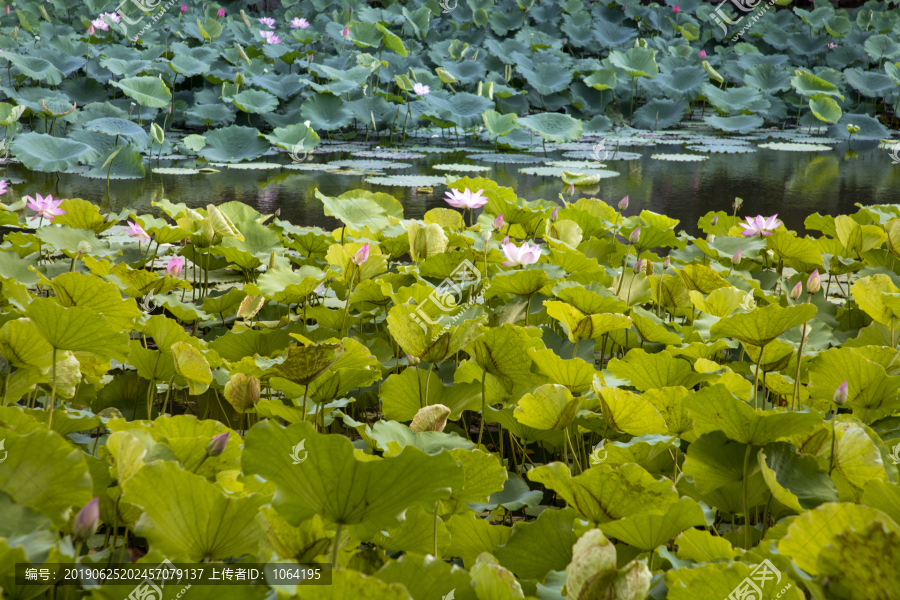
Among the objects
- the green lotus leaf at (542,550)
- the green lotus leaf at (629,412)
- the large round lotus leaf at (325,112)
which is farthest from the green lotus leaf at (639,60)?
the green lotus leaf at (542,550)

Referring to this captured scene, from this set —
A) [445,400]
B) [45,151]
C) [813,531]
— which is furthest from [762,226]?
[45,151]

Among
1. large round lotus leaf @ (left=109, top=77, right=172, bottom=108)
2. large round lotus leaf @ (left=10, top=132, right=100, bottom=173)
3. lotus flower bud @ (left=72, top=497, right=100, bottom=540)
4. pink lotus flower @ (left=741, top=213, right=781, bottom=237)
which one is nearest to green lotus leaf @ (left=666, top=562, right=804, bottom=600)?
lotus flower bud @ (left=72, top=497, right=100, bottom=540)

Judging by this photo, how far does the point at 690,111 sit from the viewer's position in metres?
8.48

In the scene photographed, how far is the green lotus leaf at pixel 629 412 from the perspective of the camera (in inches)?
31.3

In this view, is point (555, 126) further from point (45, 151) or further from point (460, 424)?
point (460, 424)

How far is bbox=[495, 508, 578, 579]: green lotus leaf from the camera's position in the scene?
700mm

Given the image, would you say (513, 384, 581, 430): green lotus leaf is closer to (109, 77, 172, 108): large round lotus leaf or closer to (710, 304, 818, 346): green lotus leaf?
(710, 304, 818, 346): green lotus leaf

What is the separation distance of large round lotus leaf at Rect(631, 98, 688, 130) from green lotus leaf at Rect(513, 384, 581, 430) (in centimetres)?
670

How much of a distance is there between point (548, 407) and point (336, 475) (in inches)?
14.8

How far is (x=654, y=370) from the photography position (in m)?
1.00

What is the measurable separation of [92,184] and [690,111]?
6881 mm

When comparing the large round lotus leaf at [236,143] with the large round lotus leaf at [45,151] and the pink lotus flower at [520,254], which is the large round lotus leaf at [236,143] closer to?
the large round lotus leaf at [45,151]

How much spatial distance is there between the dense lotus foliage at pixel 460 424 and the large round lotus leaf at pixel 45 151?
2.06m

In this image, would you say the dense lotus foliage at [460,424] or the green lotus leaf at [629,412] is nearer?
the dense lotus foliage at [460,424]
